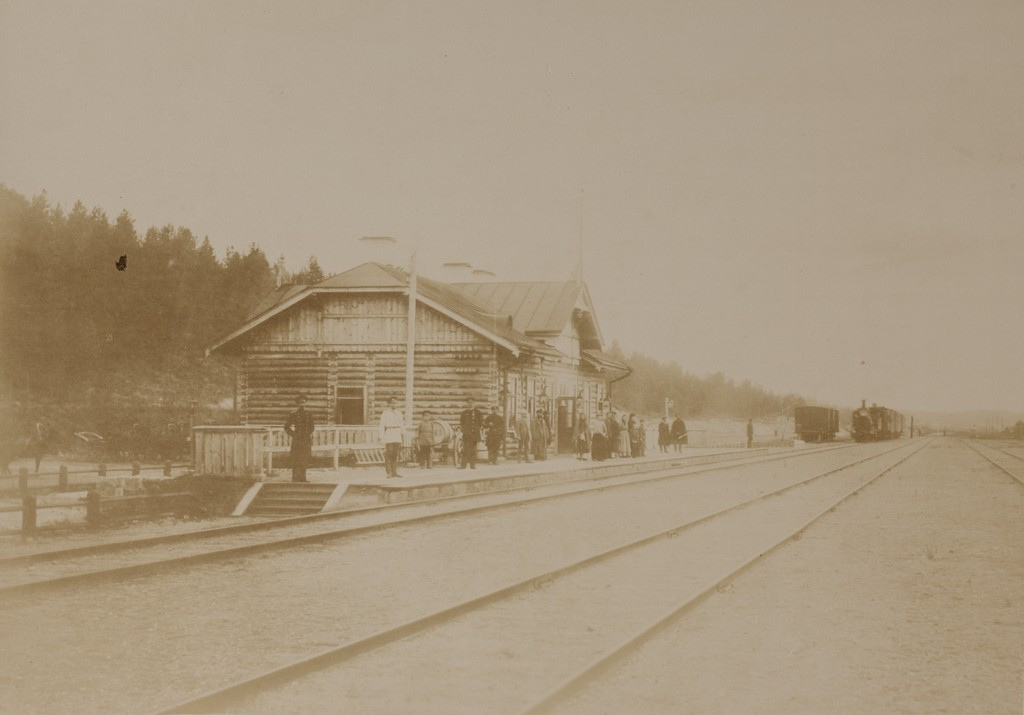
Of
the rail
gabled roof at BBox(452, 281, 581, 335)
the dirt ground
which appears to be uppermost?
gabled roof at BBox(452, 281, 581, 335)

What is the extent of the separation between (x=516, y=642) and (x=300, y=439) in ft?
41.1

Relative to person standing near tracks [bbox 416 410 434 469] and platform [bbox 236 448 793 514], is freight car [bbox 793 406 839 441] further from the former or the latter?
person standing near tracks [bbox 416 410 434 469]

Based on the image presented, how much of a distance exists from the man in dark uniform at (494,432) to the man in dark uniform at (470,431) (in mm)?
718

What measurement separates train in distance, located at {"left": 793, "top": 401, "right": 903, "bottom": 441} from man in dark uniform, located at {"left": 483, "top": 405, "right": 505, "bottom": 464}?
161 ft

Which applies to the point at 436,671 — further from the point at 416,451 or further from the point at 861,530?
the point at 416,451

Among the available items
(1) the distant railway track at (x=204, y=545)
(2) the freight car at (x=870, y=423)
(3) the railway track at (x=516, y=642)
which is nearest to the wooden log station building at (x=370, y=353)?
(1) the distant railway track at (x=204, y=545)

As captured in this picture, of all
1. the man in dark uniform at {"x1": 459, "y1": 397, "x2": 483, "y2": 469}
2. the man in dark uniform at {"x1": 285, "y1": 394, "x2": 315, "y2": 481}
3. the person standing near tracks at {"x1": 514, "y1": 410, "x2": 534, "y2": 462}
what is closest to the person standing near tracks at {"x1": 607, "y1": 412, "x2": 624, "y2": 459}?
the person standing near tracks at {"x1": 514, "y1": 410, "x2": 534, "y2": 462}

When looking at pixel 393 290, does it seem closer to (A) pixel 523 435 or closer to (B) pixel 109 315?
(A) pixel 523 435

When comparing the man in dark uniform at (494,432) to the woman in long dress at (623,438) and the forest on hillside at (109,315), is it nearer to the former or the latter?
the woman in long dress at (623,438)

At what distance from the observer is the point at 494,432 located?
2672 centimetres

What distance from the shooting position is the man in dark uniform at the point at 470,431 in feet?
79.0

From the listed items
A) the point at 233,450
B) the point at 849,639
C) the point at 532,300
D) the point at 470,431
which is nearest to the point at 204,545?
the point at 849,639

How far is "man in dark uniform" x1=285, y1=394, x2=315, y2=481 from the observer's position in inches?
741

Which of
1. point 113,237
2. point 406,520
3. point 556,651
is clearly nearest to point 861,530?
point 406,520
